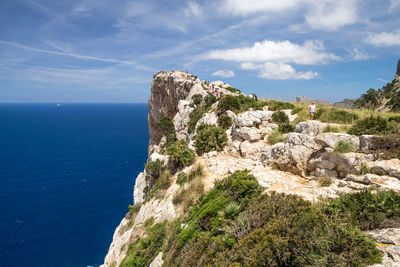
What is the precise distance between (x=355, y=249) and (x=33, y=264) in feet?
145

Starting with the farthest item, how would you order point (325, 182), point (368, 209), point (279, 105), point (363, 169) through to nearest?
point (279, 105)
point (325, 182)
point (363, 169)
point (368, 209)

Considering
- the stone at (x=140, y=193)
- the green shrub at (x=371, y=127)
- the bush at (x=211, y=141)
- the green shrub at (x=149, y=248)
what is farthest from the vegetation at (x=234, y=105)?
the stone at (x=140, y=193)

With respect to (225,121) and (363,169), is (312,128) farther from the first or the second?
(225,121)

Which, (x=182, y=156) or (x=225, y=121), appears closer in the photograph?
(x=182, y=156)

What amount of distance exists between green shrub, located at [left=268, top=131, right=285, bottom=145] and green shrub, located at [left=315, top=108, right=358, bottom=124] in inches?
134

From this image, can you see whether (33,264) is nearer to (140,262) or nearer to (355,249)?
(140,262)

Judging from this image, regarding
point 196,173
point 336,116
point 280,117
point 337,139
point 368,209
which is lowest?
point 196,173

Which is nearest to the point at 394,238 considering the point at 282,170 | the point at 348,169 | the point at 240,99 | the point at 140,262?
the point at 348,169

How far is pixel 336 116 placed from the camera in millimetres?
14188

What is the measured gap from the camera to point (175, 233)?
991 cm

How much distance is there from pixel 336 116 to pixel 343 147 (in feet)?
17.6

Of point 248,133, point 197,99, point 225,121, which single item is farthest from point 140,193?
point 248,133

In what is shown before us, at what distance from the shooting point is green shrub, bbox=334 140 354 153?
9.87 meters

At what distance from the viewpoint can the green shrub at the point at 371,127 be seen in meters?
10.4
